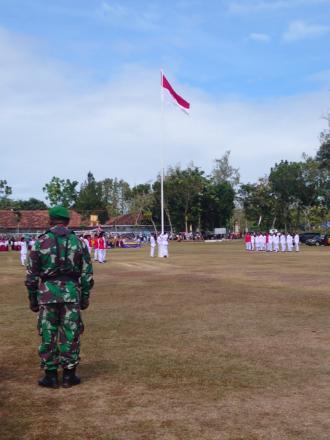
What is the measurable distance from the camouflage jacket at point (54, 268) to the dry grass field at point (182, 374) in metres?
0.99

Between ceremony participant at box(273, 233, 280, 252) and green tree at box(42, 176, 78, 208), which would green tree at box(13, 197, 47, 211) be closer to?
green tree at box(42, 176, 78, 208)

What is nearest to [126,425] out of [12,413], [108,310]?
[12,413]

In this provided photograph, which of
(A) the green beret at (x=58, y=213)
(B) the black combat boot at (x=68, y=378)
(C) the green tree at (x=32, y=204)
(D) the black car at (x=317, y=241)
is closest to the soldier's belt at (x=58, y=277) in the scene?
(A) the green beret at (x=58, y=213)

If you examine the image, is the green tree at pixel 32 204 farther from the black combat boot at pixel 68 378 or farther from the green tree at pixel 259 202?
the black combat boot at pixel 68 378

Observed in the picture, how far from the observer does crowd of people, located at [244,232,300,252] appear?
41.2 m

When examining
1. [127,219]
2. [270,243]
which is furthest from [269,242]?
[127,219]

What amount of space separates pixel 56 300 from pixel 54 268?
343 millimetres

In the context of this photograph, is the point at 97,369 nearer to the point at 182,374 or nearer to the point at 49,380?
the point at 49,380

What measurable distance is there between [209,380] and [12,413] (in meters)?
2.10

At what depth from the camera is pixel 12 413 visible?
4.76m

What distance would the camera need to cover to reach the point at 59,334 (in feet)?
18.9

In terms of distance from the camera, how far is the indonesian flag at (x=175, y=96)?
37.8m

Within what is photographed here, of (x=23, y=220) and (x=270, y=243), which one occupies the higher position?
(x=23, y=220)

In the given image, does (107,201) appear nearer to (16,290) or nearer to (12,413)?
(16,290)
